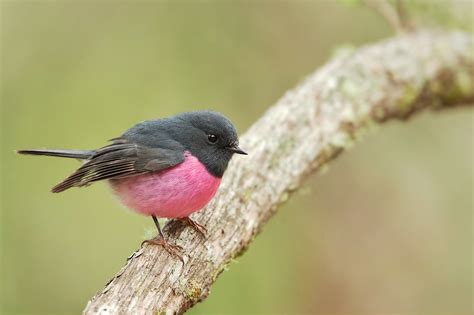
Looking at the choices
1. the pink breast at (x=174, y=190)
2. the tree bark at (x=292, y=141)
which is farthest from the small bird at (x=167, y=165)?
the tree bark at (x=292, y=141)

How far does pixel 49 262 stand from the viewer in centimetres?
623

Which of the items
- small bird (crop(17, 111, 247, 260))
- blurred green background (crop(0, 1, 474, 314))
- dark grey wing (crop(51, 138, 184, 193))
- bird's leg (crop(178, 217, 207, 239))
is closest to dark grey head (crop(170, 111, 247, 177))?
small bird (crop(17, 111, 247, 260))

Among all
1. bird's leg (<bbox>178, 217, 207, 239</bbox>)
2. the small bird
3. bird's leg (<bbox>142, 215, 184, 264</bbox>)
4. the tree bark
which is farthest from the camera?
bird's leg (<bbox>178, 217, 207, 239</bbox>)

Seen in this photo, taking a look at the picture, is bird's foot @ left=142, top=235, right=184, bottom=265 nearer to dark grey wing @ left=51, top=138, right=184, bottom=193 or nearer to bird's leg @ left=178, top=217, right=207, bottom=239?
bird's leg @ left=178, top=217, right=207, bottom=239

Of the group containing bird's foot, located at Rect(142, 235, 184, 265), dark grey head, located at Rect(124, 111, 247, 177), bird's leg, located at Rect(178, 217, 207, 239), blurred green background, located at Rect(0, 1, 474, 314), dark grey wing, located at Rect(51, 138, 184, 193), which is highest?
blurred green background, located at Rect(0, 1, 474, 314)

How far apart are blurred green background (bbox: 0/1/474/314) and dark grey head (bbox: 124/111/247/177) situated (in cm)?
247

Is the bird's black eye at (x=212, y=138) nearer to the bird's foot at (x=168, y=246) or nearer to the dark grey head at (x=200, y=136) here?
the dark grey head at (x=200, y=136)

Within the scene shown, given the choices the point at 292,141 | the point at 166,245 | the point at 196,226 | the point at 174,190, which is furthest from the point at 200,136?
the point at 292,141

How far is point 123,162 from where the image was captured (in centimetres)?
392

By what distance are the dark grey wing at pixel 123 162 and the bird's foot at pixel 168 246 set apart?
0.44 meters

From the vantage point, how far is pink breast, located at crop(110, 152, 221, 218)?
3.73m

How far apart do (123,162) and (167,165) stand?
11.9 inches

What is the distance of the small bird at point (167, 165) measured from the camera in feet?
12.3

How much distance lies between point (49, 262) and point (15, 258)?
328 millimetres
